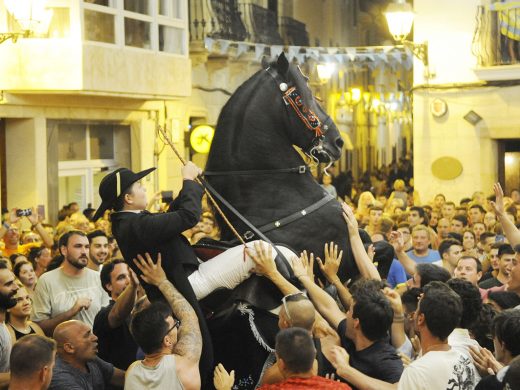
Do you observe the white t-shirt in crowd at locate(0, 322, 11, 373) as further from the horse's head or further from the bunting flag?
the bunting flag

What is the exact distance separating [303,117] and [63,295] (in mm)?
2526

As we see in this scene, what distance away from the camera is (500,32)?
21609mm

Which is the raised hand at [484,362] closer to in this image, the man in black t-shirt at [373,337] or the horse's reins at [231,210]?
the man in black t-shirt at [373,337]

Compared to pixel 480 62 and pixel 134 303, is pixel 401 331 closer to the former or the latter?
pixel 134 303

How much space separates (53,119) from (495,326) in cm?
1294

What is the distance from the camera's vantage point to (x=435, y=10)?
22.2 meters

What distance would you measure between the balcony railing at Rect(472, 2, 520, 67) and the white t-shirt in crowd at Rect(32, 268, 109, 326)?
14.6 metres

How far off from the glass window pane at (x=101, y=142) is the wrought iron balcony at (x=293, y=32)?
8676 mm

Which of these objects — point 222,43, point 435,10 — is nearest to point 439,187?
point 435,10

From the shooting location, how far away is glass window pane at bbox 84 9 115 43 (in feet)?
55.4

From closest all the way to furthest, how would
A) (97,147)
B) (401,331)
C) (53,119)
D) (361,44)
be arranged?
(401,331) → (53,119) → (97,147) → (361,44)

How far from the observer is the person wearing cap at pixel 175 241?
640 centimetres

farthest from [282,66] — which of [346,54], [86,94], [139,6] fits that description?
[346,54]

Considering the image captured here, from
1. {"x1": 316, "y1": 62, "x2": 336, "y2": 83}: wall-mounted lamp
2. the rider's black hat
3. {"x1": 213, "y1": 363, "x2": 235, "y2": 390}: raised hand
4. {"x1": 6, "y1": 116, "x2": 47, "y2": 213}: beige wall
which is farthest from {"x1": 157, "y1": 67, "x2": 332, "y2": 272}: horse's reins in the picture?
{"x1": 316, "y1": 62, "x2": 336, "y2": 83}: wall-mounted lamp
